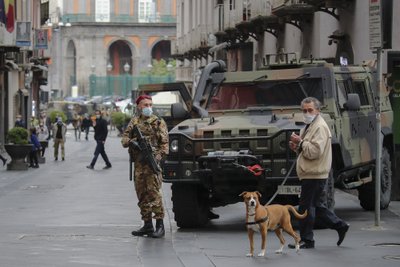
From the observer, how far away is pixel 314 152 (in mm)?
13242

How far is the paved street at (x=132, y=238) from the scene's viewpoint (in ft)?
41.7

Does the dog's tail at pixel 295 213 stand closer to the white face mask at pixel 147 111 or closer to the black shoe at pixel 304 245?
the black shoe at pixel 304 245

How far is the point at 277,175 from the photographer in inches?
601

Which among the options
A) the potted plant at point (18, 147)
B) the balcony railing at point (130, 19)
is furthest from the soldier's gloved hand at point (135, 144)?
the balcony railing at point (130, 19)

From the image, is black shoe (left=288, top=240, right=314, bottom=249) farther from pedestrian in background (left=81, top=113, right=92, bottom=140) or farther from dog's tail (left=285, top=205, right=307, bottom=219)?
pedestrian in background (left=81, top=113, right=92, bottom=140)

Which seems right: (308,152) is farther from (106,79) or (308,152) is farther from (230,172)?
(106,79)

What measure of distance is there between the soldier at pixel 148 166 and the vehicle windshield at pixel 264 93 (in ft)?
9.03

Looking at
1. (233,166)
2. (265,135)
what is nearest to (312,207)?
(233,166)

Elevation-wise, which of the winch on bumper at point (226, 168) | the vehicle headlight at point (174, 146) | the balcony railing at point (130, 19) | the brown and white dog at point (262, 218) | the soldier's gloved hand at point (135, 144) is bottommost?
the brown and white dog at point (262, 218)

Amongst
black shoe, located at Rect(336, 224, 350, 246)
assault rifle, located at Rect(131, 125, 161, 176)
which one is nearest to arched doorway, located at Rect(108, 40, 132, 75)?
assault rifle, located at Rect(131, 125, 161, 176)

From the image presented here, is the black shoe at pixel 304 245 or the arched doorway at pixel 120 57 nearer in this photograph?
the black shoe at pixel 304 245

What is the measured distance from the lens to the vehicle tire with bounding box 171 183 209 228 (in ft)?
52.2

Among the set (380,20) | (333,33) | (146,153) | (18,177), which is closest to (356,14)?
(333,33)

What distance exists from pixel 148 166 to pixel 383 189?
17.6ft
